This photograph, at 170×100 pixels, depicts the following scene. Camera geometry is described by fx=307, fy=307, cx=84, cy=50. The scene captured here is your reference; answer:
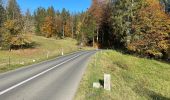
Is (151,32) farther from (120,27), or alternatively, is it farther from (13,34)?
(13,34)

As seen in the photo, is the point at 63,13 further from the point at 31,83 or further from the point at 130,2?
the point at 31,83

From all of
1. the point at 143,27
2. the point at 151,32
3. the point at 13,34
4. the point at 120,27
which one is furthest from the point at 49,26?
the point at 151,32

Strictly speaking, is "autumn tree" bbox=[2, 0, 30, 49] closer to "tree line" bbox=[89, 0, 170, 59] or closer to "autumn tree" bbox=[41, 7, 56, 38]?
"tree line" bbox=[89, 0, 170, 59]

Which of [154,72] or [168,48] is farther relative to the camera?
[168,48]

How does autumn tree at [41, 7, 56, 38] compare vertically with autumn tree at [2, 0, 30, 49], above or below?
above

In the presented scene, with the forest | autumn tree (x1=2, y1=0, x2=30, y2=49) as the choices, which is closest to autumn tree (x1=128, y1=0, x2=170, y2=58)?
the forest

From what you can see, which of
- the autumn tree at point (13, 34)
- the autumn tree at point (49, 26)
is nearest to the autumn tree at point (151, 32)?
the autumn tree at point (13, 34)

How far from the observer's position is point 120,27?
51.3 metres

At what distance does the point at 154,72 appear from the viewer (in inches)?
1332

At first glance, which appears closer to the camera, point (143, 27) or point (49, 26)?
point (143, 27)

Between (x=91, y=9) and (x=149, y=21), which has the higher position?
(x=91, y=9)

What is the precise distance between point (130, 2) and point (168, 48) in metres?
9.86

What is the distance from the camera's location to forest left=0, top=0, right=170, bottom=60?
48719 millimetres

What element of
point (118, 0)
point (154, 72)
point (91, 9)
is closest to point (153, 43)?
point (118, 0)
